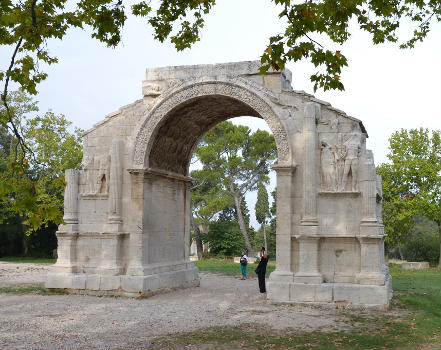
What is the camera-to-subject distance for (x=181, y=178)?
15977mm

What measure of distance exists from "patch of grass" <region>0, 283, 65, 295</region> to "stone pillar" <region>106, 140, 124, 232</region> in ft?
8.04

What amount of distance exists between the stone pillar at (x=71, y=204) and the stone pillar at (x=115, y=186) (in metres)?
1.12

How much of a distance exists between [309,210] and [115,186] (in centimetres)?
547

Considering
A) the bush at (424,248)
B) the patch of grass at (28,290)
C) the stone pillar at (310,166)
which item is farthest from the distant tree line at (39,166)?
the bush at (424,248)

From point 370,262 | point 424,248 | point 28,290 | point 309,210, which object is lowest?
point 424,248

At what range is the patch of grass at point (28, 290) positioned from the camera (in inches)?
544

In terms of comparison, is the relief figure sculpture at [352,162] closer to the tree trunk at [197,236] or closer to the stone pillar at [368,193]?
the stone pillar at [368,193]

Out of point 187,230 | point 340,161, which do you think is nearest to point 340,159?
point 340,161

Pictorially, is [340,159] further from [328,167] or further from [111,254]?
[111,254]

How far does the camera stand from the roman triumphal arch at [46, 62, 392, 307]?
1220cm

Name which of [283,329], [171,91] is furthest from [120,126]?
[283,329]

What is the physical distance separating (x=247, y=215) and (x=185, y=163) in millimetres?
25902

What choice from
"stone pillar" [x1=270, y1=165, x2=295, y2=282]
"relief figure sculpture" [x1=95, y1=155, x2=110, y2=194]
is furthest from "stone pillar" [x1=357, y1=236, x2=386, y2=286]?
"relief figure sculpture" [x1=95, y1=155, x2=110, y2=194]

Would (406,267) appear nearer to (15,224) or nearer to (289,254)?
(289,254)
